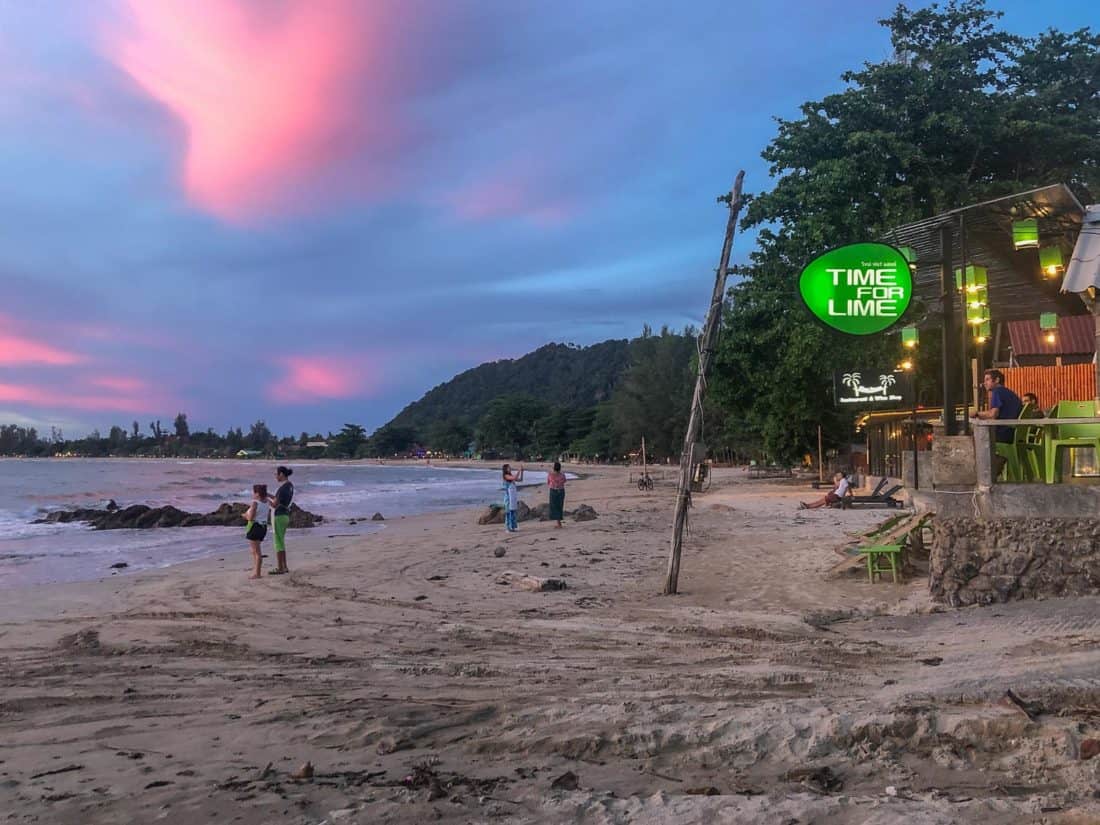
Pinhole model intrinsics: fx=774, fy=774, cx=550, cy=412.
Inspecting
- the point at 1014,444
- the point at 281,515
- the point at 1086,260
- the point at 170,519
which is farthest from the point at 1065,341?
the point at 170,519

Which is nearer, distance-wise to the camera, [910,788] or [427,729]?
[910,788]

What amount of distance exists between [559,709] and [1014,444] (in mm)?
5763

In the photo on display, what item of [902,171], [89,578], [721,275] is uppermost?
[902,171]

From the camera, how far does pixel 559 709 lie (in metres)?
4.43

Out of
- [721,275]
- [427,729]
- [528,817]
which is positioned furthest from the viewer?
[721,275]

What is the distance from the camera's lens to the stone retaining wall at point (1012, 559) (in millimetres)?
6652

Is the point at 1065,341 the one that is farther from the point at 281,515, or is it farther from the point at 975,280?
the point at 281,515

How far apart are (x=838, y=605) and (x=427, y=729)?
5.04m

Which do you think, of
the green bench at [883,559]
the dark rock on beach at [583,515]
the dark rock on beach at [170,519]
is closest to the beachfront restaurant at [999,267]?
the green bench at [883,559]

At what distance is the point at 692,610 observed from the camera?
7730 mm

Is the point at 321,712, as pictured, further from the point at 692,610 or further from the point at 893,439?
the point at 893,439

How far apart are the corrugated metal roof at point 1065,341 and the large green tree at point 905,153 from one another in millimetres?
3393

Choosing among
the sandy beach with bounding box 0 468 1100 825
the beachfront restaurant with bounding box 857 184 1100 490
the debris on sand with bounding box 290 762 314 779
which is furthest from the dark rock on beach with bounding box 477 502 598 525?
the debris on sand with bounding box 290 762 314 779

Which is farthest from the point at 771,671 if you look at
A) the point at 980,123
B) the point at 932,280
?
the point at 980,123
